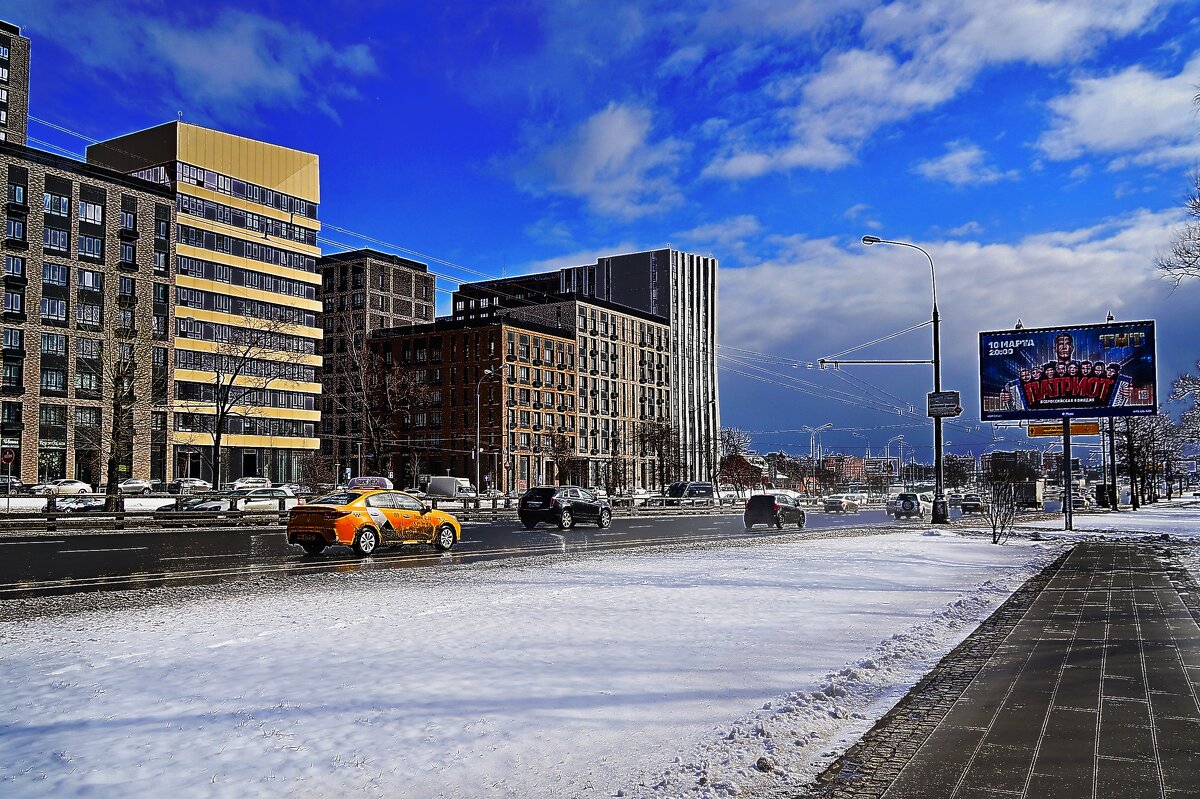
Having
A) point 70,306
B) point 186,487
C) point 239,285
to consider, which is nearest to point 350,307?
point 239,285

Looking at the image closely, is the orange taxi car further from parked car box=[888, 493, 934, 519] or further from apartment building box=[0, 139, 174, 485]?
apartment building box=[0, 139, 174, 485]

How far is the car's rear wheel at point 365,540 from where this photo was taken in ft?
72.7

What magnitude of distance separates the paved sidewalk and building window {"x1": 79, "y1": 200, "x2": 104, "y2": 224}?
83749 millimetres

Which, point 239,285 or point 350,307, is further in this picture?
point 350,307

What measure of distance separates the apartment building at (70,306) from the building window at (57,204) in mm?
81

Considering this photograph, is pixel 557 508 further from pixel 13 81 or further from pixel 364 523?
pixel 13 81

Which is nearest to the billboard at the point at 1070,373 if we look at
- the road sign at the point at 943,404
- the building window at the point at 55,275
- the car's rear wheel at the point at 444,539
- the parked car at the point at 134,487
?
the road sign at the point at 943,404

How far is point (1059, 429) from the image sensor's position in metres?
44.7

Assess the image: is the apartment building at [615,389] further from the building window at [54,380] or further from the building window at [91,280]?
the building window at [54,380]

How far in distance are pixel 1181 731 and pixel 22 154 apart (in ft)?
285

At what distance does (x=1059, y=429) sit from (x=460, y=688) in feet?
143

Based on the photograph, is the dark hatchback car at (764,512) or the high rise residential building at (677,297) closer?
the dark hatchback car at (764,512)

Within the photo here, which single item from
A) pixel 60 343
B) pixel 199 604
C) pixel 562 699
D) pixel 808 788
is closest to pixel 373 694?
pixel 562 699

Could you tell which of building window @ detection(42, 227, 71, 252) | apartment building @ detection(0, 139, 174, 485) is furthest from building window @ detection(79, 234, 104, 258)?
building window @ detection(42, 227, 71, 252)
